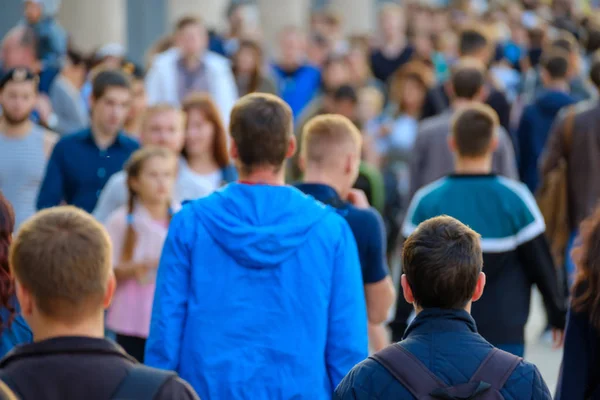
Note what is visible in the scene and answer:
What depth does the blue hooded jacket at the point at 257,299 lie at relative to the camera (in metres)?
4.59

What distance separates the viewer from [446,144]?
9.07 meters

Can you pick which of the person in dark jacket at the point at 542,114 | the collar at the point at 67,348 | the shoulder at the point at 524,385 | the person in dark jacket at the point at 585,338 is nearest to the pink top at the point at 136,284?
the person in dark jacket at the point at 585,338

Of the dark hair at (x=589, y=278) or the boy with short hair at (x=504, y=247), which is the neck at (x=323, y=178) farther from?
the dark hair at (x=589, y=278)

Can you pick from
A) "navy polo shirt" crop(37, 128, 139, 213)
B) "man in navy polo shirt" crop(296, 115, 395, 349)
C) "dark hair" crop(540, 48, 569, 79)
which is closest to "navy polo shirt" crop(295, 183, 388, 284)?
"man in navy polo shirt" crop(296, 115, 395, 349)

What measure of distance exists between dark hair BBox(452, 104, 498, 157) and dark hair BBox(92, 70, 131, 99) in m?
2.44

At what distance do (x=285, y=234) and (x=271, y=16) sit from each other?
1877 centimetres

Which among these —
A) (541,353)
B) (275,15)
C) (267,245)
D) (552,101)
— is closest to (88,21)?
(552,101)

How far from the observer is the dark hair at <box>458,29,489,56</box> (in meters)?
11.6

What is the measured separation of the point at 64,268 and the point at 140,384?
37 cm

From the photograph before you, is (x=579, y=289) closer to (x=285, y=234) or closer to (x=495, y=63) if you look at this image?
(x=285, y=234)

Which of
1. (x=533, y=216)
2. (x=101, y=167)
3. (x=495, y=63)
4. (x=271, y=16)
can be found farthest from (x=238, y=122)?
(x=271, y=16)

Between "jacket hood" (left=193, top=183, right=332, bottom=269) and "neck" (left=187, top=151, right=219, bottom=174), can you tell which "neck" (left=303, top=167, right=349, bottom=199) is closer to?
"jacket hood" (left=193, top=183, right=332, bottom=269)

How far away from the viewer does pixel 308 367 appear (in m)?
4.65

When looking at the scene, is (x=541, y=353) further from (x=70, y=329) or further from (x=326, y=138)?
(x=70, y=329)
